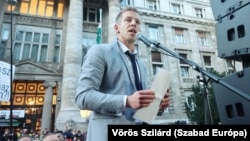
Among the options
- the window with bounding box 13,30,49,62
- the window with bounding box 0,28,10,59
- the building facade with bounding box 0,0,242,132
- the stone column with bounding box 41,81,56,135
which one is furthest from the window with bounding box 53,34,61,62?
the window with bounding box 0,28,10,59

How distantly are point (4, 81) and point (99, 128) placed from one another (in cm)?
841

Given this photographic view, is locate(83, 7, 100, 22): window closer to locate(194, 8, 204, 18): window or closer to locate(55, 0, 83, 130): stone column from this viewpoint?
locate(55, 0, 83, 130): stone column

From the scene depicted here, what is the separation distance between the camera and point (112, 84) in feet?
5.28

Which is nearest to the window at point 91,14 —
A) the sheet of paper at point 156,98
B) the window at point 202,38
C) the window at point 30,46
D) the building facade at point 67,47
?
the building facade at point 67,47

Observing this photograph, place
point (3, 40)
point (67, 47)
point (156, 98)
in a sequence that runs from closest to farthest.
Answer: point (156, 98)
point (67, 47)
point (3, 40)

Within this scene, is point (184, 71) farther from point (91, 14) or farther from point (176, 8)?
point (91, 14)

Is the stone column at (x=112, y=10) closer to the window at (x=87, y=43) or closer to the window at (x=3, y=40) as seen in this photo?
the window at (x=87, y=43)

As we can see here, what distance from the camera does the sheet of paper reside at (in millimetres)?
1396

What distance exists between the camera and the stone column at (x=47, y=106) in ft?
57.6

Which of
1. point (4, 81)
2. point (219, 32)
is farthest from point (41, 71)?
point (219, 32)

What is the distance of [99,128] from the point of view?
146cm

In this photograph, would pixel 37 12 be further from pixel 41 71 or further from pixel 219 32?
pixel 219 32

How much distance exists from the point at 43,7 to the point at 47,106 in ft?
33.9

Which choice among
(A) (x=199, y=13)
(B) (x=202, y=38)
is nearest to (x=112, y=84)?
(B) (x=202, y=38)
